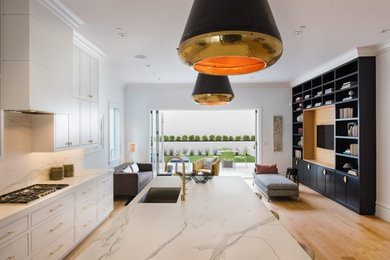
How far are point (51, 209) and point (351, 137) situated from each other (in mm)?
4934

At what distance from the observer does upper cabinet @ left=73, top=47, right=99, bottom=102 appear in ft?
11.9

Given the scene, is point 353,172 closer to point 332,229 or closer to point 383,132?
point 383,132

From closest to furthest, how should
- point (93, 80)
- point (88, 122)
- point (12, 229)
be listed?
point (12, 229) → point (88, 122) → point (93, 80)

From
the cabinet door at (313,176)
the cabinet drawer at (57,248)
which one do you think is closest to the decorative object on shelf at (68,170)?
the cabinet drawer at (57,248)

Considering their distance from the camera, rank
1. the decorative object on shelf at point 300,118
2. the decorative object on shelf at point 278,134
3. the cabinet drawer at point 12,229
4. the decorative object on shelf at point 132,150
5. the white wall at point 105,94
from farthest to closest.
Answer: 1. the decorative object on shelf at point 278,134
2. the decorative object on shelf at point 132,150
3. the decorative object on shelf at point 300,118
4. the white wall at point 105,94
5. the cabinet drawer at point 12,229

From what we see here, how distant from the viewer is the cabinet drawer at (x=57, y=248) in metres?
2.44

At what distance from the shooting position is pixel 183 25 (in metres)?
3.38

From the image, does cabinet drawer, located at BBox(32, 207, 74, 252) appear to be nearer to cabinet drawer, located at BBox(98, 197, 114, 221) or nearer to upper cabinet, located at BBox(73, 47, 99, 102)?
cabinet drawer, located at BBox(98, 197, 114, 221)

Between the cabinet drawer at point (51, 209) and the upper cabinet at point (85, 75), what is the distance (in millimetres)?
1520

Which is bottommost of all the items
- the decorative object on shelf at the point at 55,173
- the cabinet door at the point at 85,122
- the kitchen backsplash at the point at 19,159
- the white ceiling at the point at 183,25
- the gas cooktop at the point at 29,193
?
the gas cooktop at the point at 29,193

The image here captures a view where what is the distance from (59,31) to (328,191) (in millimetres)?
5748

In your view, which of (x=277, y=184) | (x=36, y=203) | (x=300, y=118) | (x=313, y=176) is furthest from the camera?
(x=300, y=118)

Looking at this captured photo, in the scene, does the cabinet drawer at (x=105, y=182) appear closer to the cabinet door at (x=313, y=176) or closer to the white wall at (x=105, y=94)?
the white wall at (x=105, y=94)

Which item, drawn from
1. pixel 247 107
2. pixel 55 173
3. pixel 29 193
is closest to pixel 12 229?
pixel 29 193
